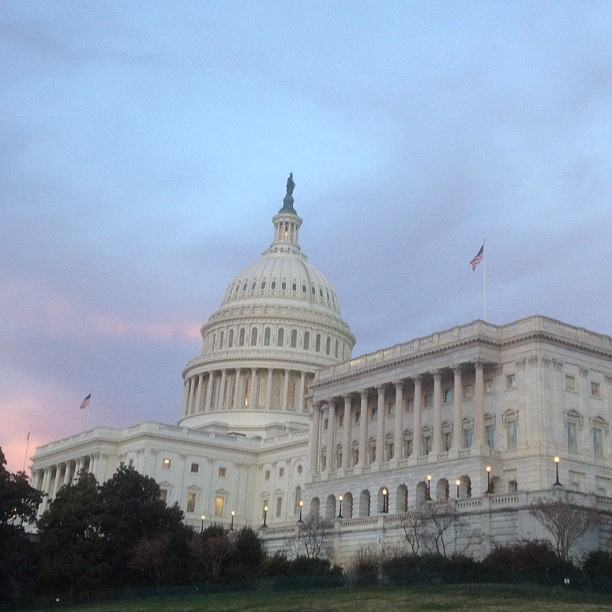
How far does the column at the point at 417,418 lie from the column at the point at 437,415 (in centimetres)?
148

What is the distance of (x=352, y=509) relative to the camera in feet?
336

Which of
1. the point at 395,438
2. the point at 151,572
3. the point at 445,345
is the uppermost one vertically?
the point at 445,345

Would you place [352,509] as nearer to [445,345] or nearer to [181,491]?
[445,345]

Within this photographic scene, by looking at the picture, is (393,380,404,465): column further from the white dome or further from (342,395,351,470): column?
the white dome

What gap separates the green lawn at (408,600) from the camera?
52031 millimetres

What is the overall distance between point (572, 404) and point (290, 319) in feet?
243

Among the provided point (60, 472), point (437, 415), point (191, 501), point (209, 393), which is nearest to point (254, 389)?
point (209, 393)

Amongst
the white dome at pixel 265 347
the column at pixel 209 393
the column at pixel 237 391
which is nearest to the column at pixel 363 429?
the white dome at pixel 265 347

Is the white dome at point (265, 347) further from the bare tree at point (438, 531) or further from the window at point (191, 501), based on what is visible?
the bare tree at point (438, 531)

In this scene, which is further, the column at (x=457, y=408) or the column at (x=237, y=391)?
the column at (x=237, y=391)

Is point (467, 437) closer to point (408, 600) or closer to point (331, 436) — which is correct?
point (331, 436)

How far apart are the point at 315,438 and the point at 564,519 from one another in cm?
4745

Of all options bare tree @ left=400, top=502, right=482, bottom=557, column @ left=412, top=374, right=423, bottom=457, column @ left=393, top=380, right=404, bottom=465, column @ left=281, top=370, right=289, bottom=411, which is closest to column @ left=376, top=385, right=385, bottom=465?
column @ left=393, top=380, right=404, bottom=465

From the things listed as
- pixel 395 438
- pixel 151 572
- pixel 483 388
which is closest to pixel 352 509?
pixel 395 438
